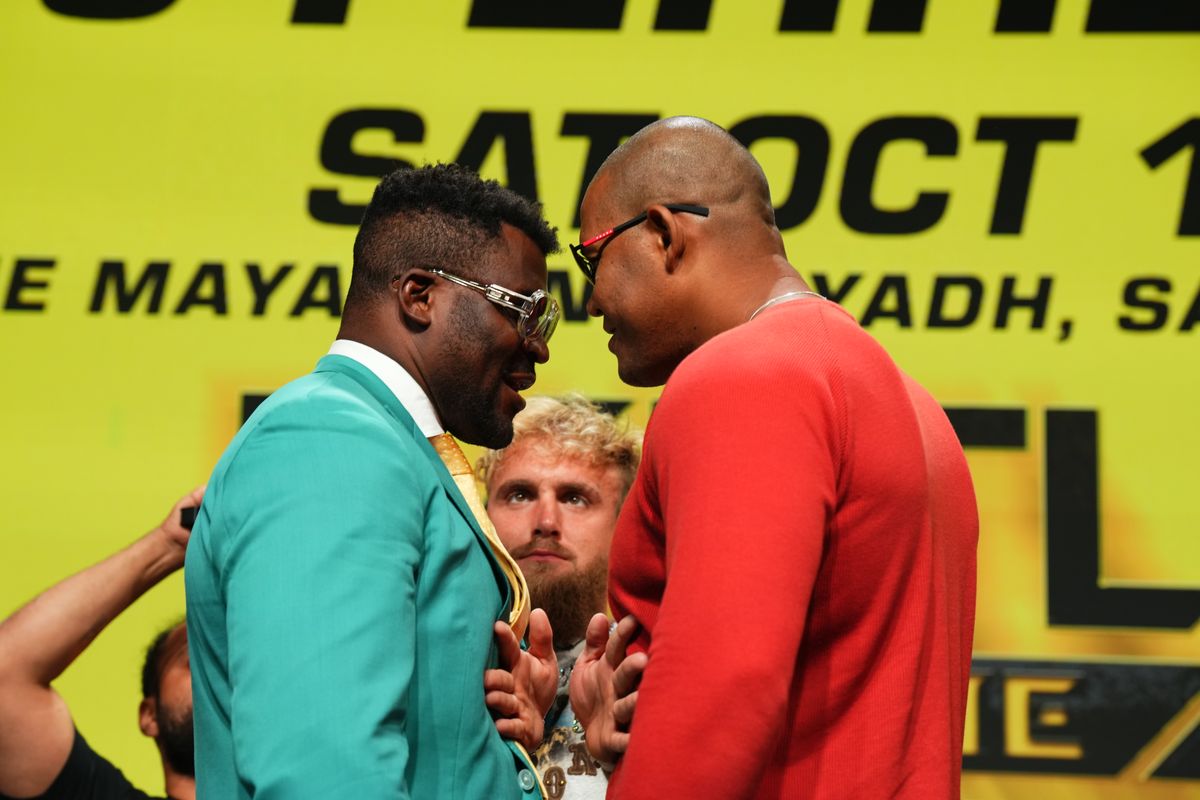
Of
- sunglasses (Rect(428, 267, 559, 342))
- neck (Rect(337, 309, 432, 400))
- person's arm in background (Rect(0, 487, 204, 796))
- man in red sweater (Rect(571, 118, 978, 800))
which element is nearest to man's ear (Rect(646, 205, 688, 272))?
man in red sweater (Rect(571, 118, 978, 800))

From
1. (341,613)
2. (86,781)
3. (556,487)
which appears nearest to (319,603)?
(341,613)

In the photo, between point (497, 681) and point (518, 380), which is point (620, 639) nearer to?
point (497, 681)

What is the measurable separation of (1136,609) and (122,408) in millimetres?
2785

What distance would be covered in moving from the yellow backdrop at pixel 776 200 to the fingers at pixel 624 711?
2086 mm

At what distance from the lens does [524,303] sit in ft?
6.67

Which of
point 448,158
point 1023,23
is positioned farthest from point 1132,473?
point 448,158

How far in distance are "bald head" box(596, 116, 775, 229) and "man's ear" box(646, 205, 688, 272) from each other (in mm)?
31

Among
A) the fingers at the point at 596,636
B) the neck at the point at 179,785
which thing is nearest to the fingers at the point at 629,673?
the fingers at the point at 596,636

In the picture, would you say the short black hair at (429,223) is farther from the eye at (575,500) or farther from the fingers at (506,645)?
the eye at (575,500)

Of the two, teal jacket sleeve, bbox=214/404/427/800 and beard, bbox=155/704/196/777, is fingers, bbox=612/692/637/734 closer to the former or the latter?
teal jacket sleeve, bbox=214/404/427/800

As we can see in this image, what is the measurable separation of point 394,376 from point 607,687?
527 mm

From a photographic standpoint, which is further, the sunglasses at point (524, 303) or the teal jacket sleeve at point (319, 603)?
the sunglasses at point (524, 303)

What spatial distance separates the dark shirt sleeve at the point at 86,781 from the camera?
2779 mm

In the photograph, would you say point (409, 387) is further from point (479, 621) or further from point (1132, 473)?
point (1132, 473)
